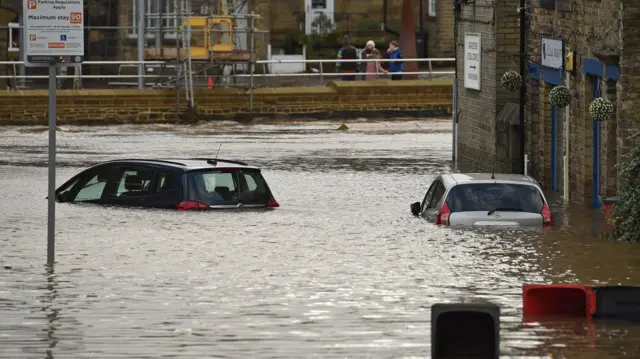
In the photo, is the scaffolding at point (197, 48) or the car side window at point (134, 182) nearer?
the car side window at point (134, 182)

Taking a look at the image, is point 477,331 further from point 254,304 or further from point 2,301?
point 2,301

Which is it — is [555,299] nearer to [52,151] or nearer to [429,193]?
[52,151]

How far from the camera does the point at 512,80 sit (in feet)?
111

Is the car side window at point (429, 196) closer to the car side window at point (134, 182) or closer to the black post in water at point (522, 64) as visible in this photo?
the car side window at point (134, 182)

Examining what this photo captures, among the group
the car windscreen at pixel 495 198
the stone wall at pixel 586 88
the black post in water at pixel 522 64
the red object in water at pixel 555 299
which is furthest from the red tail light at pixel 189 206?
the red object in water at pixel 555 299

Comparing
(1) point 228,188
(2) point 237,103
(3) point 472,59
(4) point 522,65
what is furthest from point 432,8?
(1) point 228,188

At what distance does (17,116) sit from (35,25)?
33.7m

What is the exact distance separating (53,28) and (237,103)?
115 feet

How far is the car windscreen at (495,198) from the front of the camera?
78.7 ft

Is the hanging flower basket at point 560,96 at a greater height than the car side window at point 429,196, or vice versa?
the hanging flower basket at point 560,96

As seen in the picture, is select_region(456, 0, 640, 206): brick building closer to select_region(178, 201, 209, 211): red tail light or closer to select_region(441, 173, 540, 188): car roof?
select_region(441, 173, 540, 188): car roof

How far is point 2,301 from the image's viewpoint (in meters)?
16.9

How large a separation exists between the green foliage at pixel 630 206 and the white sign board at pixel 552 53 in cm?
785

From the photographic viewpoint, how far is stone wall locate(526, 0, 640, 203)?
26.3 meters
